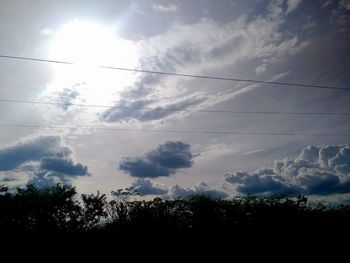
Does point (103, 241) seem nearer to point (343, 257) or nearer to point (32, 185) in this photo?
point (32, 185)

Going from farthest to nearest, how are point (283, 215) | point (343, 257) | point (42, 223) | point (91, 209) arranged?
point (91, 209), point (42, 223), point (283, 215), point (343, 257)

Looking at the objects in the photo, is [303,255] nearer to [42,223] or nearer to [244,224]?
[244,224]

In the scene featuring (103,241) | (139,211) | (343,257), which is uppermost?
(139,211)

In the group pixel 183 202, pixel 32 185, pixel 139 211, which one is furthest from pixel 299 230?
pixel 32 185

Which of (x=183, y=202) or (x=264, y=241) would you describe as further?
(x=183, y=202)

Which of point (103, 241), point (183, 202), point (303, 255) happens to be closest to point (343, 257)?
point (303, 255)

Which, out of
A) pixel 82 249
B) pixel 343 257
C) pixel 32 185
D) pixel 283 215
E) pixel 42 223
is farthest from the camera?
pixel 32 185

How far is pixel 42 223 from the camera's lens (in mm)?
17938

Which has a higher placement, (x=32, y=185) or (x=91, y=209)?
(x=32, y=185)

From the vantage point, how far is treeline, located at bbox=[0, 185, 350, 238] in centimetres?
1616

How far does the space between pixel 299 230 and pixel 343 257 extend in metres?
2.37

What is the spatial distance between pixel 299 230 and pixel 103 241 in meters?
10.2

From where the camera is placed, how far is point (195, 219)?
651 inches

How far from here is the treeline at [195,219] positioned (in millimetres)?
16156
